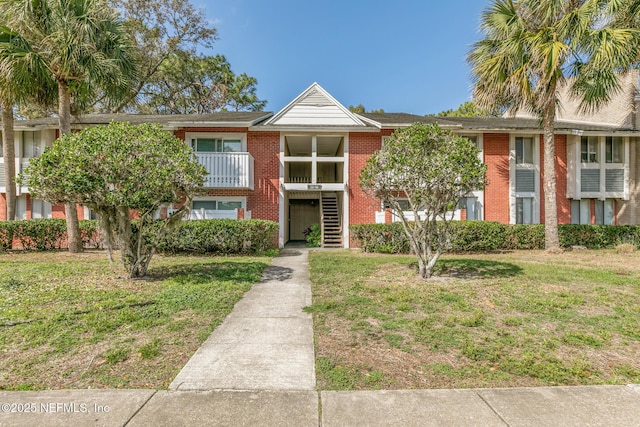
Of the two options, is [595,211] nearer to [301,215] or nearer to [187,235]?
[301,215]

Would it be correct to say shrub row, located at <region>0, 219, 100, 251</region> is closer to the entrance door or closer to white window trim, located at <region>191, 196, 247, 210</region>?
white window trim, located at <region>191, 196, 247, 210</region>

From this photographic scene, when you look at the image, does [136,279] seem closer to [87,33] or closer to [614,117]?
[87,33]

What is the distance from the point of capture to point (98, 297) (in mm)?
5793

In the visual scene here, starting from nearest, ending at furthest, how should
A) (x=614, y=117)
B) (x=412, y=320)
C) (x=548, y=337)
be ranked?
(x=548, y=337), (x=412, y=320), (x=614, y=117)

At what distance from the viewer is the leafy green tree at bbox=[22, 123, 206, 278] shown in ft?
19.9

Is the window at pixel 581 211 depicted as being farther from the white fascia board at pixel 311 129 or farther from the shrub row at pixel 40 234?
the shrub row at pixel 40 234

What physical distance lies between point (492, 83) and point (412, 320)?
418 inches

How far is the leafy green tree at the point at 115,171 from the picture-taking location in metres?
6.07

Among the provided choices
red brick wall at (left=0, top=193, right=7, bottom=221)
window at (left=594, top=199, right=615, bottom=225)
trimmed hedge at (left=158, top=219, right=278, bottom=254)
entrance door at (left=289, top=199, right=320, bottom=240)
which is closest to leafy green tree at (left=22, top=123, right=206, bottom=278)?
trimmed hedge at (left=158, top=219, right=278, bottom=254)

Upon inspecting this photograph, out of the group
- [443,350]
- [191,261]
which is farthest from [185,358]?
[191,261]

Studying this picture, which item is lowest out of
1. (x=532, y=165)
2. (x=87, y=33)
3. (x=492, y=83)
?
(x=532, y=165)

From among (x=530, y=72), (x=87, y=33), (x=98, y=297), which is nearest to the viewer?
(x=98, y=297)

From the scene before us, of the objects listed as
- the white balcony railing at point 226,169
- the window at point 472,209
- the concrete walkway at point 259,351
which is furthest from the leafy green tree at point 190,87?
the concrete walkway at point 259,351

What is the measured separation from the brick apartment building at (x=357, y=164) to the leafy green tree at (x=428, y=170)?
21.7ft
